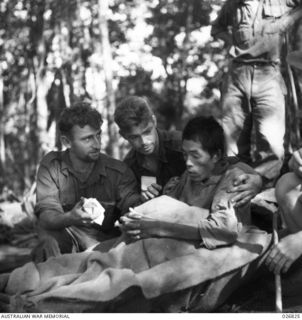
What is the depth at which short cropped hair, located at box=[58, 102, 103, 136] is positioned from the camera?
5.35 meters

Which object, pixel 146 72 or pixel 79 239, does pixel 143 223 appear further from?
pixel 146 72

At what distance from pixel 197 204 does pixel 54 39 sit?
12.2 m

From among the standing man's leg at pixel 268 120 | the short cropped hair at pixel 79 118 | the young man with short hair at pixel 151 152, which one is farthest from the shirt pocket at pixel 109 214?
the standing man's leg at pixel 268 120

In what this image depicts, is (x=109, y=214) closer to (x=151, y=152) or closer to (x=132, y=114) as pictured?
(x=151, y=152)

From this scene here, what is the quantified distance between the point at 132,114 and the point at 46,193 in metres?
0.95

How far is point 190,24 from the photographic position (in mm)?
17938

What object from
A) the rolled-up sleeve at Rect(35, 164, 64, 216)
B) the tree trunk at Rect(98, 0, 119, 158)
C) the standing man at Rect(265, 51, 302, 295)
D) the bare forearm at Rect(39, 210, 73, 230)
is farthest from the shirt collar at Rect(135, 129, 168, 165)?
the tree trunk at Rect(98, 0, 119, 158)

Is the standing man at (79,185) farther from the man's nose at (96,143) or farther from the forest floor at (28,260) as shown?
the forest floor at (28,260)

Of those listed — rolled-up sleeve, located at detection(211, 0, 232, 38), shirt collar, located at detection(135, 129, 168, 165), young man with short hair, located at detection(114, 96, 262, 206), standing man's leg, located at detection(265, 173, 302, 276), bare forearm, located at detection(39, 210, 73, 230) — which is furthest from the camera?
rolled-up sleeve, located at detection(211, 0, 232, 38)

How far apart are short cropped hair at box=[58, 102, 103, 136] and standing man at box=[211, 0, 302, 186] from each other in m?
1.76

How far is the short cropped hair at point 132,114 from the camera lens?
545cm

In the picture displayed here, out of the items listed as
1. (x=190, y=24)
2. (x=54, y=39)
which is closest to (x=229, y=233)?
(x=54, y=39)

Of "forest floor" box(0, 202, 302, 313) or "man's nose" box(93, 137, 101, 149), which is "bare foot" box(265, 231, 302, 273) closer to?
"forest floor" box(0, 202, 302, 313)

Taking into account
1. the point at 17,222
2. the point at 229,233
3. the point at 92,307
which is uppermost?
the point at 229,233
